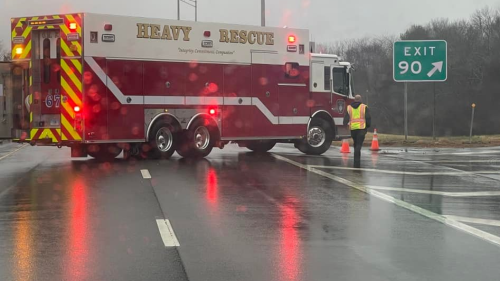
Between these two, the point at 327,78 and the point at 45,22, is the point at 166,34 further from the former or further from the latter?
the point at 327,78

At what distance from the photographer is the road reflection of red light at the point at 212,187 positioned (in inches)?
381

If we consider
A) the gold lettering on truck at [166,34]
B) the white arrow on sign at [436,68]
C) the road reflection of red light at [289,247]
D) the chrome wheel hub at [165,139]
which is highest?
the gold lettering on truck at [166,34]

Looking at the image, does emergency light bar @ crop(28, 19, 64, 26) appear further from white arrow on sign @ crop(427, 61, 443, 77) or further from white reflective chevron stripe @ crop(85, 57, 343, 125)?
white arrow on sign @ crop(427, 61, 443, 77)

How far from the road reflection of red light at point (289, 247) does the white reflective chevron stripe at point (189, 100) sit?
7.91 meters

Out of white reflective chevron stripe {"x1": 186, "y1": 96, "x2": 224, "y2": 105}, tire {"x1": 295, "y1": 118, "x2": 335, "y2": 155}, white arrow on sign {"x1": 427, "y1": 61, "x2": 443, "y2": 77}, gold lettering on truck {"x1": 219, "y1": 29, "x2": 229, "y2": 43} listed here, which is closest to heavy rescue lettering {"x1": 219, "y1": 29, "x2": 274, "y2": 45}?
gold lettering on truck {"x1": 219, "y1": 29, "x2": 229, "y2": 43}

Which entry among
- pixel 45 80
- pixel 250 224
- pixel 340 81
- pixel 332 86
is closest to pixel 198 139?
pixel 45 80

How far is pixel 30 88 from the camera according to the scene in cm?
1498

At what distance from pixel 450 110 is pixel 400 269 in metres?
72.2

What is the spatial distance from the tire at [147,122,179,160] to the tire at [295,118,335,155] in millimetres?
4677

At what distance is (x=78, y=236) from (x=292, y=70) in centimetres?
1228

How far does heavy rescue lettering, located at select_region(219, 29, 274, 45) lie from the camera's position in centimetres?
1695

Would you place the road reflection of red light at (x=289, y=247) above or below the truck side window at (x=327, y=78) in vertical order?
below

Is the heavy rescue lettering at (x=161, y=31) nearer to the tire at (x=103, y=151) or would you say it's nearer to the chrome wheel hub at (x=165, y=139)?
the chrome wheel hub at (x=165, y=139)

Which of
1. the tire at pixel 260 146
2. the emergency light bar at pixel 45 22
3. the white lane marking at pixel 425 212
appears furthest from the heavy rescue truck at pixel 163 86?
the white lane marking at pixel 425 212
